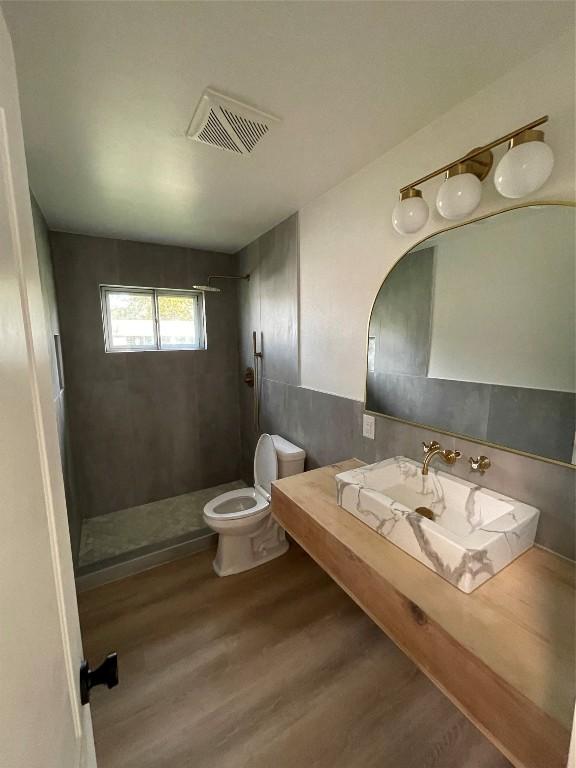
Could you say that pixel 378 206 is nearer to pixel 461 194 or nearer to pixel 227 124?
pixel 461 194

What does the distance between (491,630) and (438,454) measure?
0.64m

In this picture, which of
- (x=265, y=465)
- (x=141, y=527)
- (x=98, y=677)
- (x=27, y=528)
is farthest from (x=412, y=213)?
(x=141, y=527)

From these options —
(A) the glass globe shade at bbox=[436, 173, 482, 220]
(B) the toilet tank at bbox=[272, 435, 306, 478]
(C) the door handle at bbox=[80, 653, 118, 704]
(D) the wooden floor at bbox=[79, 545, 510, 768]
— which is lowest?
(D) the wooden floor at bbox=[79, 545, 510, 768]

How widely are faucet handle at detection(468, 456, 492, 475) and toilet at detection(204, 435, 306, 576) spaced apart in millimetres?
1098

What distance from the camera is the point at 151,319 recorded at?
2844mm

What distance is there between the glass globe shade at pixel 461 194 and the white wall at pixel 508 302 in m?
0.12

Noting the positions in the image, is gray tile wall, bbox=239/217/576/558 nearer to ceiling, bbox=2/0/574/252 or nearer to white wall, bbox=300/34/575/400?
white wall, bbox=300/34/575/400

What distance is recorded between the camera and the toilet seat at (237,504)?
211cm

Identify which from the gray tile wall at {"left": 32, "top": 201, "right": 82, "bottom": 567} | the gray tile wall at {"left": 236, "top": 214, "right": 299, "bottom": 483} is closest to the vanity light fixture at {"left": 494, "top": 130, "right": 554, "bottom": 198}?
the gray tile wall at {"left": 236, "top": 214, "right": 299, "bottom": 483}

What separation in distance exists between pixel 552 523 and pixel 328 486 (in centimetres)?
81

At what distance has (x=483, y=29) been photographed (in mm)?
875

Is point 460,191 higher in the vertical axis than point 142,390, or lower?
higher

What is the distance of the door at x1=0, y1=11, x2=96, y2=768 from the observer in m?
0.33

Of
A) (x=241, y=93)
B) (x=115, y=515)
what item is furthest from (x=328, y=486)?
(x=115, y=515)
